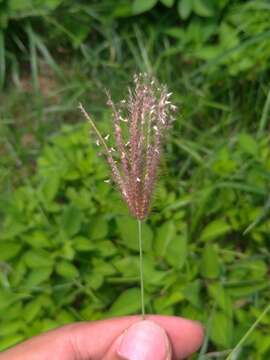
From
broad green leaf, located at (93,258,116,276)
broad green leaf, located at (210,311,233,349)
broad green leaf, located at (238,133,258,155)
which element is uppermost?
broad green leaf, located at (238,133,258,155)

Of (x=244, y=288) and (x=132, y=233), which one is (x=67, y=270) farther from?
(x=244, y=288)

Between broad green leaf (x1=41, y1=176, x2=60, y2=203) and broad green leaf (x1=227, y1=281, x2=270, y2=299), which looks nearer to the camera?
broad green leaf (x1=227, y1=281, x2=270, y2=299)

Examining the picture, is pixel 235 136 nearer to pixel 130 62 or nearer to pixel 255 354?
pixel 130 62

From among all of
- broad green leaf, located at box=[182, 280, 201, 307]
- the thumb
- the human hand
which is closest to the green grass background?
broad green leaf, located at box=[182, 280, 201, 307]

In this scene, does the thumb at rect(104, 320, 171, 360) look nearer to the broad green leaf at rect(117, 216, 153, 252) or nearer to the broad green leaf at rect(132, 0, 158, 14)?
the broad green leaf at rect(117, 216, 153, 252)

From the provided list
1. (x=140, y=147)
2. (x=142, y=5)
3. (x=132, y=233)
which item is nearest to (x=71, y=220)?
(x=132, y=233)

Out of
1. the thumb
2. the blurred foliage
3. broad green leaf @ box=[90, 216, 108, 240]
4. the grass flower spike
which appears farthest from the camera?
the blurred foliage
